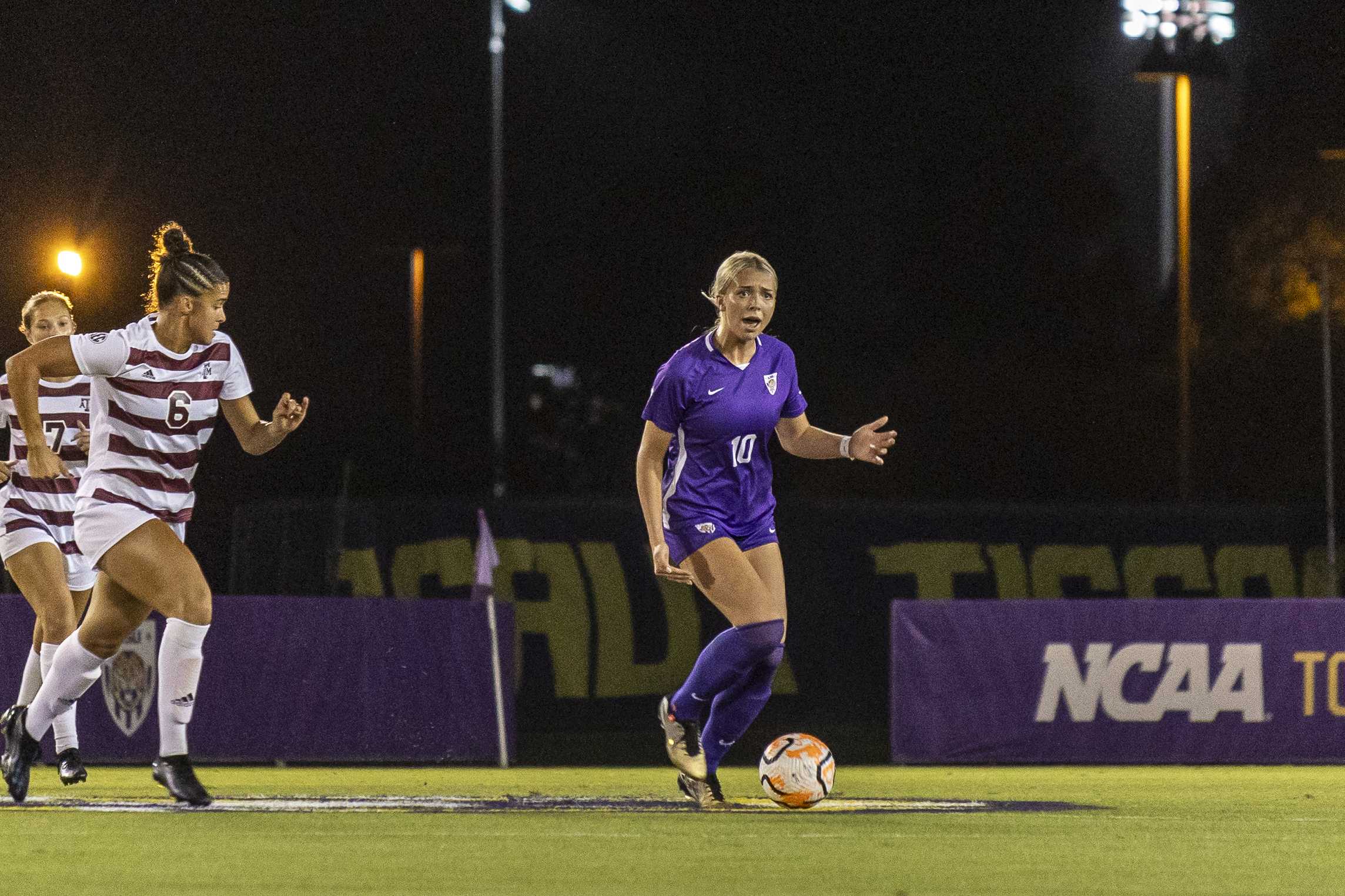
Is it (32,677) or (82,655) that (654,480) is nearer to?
(82,655)

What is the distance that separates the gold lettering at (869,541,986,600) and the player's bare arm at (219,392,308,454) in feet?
28.4

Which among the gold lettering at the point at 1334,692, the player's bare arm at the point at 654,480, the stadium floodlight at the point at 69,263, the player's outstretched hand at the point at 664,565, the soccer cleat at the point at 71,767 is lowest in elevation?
the gold lettering at the point at 1334,692

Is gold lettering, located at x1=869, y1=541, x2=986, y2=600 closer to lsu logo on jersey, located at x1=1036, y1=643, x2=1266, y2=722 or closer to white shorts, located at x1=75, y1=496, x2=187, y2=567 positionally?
lsu logo on jersey, located at x1=1036, y1=643, x2=1266, y2=722

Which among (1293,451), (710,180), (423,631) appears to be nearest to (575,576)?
(423,631)

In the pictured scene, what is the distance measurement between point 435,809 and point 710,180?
39.7 m

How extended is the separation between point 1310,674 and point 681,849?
7.38 metres

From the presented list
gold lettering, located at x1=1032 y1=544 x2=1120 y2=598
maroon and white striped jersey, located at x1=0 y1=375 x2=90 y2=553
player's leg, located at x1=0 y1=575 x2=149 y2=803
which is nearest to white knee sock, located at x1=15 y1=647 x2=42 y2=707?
maroon and white striped jersey, located at x1=0 y1=375 x2=90 y2=553

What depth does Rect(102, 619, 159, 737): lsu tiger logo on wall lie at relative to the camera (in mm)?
11977

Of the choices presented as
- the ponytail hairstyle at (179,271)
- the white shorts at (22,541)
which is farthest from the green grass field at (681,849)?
the ponytail hairstyle at (179,271)

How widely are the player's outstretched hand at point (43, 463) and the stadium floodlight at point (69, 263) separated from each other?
858 cm

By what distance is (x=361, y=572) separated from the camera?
607 inches

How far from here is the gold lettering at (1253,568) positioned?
1648 cm

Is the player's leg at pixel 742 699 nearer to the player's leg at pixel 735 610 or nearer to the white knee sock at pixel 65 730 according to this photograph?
the player's leg at pixel 735 610

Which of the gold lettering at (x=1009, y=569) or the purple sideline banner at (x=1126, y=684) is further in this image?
the gold lettering at (x=1009, y=569)
